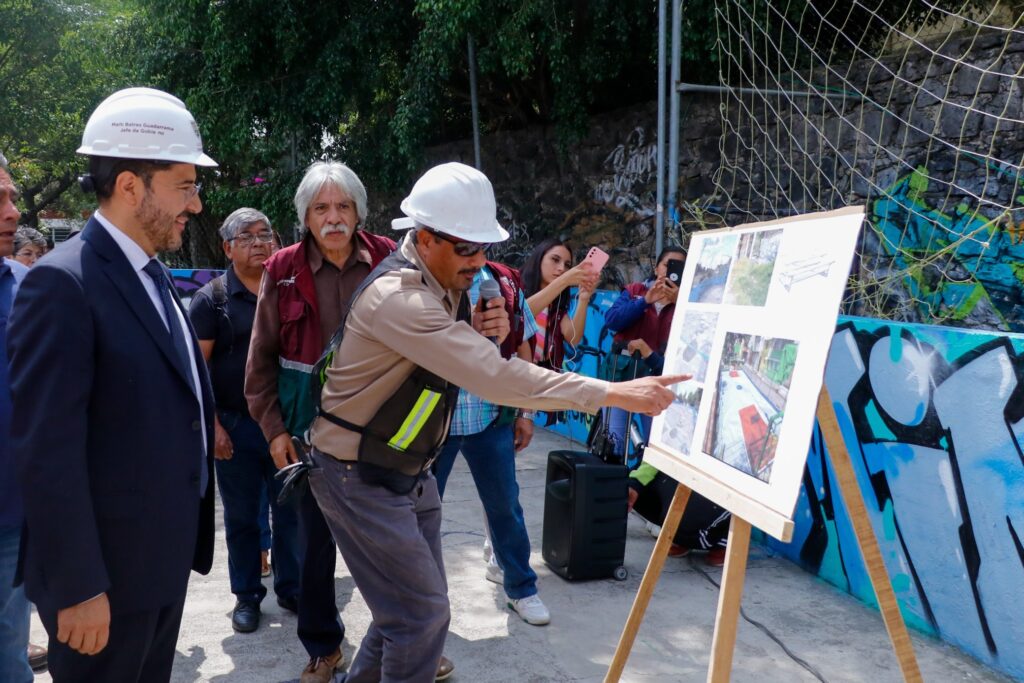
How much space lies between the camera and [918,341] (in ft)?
12.2

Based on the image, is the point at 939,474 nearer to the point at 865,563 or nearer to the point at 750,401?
the point at 865,563

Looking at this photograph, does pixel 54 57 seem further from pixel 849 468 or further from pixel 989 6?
pixel 849 468

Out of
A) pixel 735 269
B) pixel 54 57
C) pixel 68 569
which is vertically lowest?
pixel 68 569

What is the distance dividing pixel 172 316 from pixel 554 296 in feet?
7.69

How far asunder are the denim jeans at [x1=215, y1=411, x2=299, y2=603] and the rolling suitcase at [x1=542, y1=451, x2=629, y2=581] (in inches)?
54.3

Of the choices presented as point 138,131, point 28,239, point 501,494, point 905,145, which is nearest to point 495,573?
point 501,494

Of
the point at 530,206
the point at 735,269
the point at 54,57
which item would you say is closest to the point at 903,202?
the point at 735,269


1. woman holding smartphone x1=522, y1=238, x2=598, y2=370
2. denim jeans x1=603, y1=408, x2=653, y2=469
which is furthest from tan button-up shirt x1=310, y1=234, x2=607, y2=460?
denim jeans x1=603, y1=408, x2=653, y2=469

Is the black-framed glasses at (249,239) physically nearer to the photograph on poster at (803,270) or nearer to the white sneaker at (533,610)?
the white sneaker at (533,610)

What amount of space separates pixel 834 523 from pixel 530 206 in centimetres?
734

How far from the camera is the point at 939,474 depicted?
360 cm

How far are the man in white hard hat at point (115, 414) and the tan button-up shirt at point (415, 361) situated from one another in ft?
1.61

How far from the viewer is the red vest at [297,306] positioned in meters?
3.34

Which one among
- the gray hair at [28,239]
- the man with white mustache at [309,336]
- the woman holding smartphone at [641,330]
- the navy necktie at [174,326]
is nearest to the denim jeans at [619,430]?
the woman holding smartphone at [641,330]
